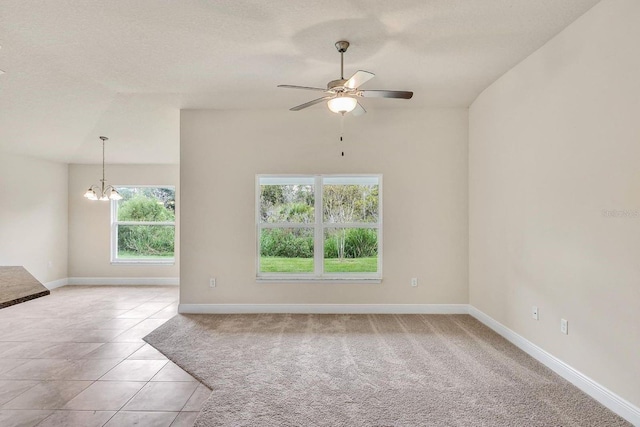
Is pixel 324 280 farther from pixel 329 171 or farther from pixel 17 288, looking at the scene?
pixel 17 288

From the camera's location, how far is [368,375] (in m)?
2.81

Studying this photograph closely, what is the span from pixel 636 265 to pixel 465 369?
1.49m

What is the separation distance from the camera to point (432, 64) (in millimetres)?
3473

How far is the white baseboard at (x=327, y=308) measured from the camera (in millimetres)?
4582

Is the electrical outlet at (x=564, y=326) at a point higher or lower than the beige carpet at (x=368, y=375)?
higher

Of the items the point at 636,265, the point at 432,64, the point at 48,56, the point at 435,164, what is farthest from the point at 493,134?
the point at 48,56

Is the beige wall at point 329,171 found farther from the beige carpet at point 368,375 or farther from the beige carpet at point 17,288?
the beige carpet at point 17,288

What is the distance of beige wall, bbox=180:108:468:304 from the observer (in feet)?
15.1

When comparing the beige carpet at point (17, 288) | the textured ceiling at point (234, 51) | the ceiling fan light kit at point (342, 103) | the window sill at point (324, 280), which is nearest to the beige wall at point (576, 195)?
the textured ceiling at point (234, 51)

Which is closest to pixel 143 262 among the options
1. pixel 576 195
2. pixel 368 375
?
pixel 368 375

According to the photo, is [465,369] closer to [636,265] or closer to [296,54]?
[636,265]

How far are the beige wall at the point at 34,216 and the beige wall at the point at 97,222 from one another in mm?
169

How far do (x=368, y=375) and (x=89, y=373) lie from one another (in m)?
2.41

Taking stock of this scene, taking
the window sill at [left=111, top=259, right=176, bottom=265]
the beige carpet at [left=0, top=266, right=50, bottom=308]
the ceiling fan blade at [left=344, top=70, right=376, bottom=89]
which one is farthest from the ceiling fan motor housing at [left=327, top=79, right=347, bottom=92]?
the window sill at [left=111, top=259, right=176, bottom=265]
